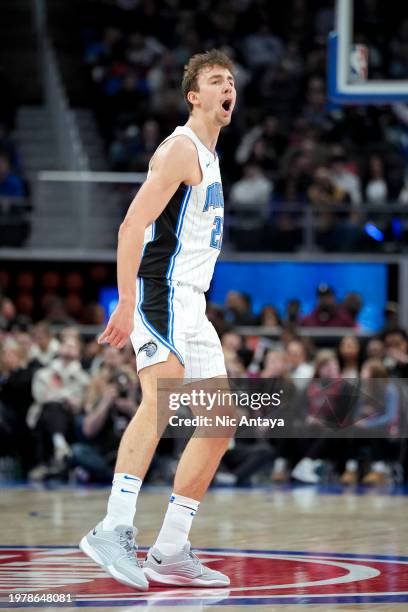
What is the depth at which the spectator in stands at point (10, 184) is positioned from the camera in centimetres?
1778

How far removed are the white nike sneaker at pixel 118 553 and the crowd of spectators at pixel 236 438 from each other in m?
5.29

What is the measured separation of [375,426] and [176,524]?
19.9 feet

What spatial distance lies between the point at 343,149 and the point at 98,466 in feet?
26.8

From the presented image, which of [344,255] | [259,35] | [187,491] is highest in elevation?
[259,35]

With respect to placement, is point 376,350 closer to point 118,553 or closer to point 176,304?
point 176,304

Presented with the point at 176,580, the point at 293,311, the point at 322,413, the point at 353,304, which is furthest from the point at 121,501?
the point at 353,304

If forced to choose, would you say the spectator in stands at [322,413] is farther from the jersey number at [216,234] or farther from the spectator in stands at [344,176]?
the spectator in stands at [344,176]

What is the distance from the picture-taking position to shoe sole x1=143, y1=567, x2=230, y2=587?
546 centimetres

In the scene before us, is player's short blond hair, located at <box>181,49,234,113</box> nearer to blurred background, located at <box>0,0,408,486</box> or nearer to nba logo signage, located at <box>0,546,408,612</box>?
nba logo signage, located at <box>0,546,408,612</box>

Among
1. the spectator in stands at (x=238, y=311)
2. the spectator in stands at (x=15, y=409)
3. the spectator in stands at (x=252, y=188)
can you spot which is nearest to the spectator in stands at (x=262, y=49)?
the spectator in stands at (x=252, y=188)

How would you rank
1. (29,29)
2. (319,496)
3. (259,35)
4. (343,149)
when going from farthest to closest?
(29,29)
(259,35)
(343,149)
(319,496)

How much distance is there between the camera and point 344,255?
667 inches

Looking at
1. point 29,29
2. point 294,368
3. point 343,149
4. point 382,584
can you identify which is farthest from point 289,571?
point 29,29

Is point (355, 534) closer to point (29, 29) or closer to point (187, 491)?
point (187, 491)
